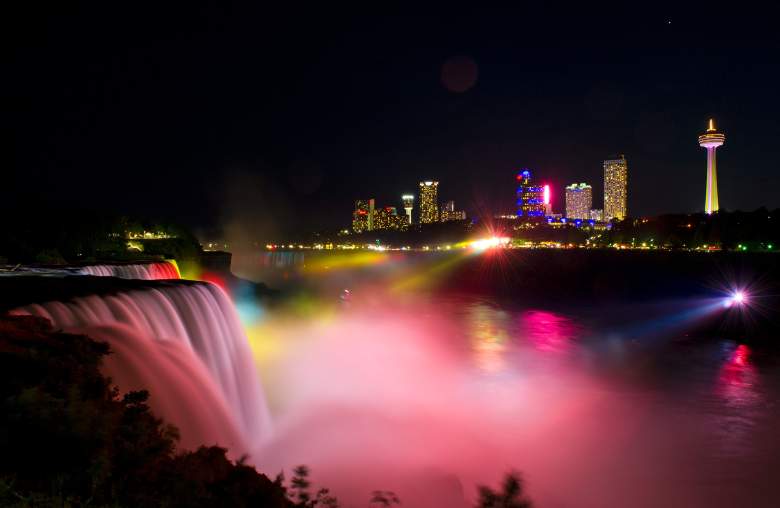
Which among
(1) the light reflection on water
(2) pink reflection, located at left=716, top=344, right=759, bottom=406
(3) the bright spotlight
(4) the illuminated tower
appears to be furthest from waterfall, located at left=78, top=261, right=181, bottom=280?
(4) the illuminated tower

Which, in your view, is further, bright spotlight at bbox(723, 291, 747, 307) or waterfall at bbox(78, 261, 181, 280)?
bright spotlight at bbox(723, 291, 747, 307)

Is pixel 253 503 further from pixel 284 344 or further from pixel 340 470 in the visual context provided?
pixel 284 344

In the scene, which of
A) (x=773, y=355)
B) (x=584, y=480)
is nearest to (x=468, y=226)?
(x=773, y=355)

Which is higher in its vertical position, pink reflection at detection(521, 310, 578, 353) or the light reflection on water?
the light reflection on water

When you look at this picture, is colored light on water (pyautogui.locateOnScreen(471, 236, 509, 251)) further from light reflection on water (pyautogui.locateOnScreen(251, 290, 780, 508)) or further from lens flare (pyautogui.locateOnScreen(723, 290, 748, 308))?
light reflection on water (pyautogui.locateOnScreen(251, 290, 780, 508))

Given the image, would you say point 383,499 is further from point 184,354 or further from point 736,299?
point 736,299

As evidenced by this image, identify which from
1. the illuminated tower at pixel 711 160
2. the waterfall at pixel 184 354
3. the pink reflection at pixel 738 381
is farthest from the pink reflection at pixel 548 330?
the illuminated tower at pixel 711 160

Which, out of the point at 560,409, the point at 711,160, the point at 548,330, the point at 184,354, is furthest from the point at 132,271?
the point at 711,160
